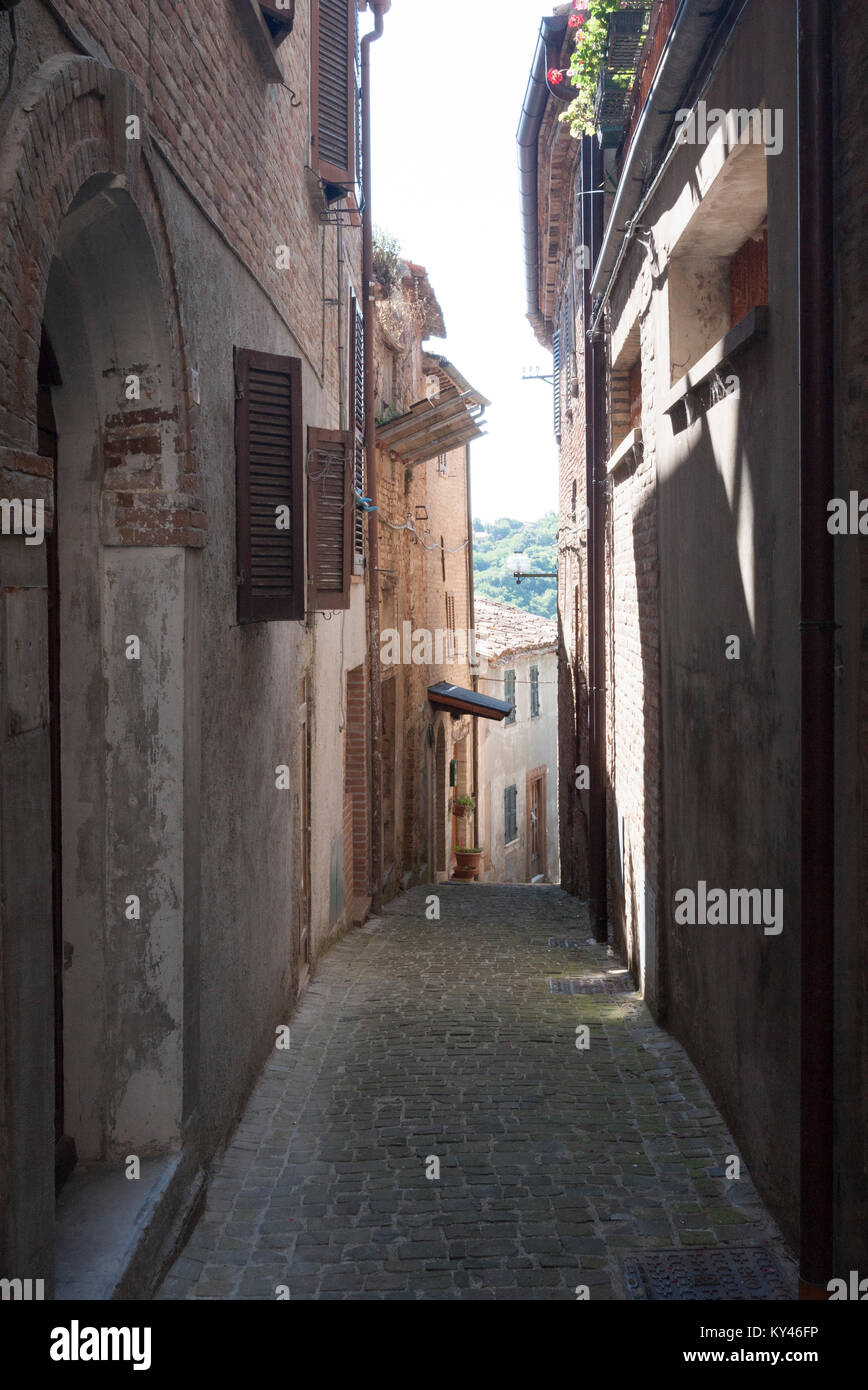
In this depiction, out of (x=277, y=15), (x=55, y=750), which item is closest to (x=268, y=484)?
(x=55, y=750)

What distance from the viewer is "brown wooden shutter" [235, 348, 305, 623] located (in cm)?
589

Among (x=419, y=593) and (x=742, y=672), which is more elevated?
(x=419, y=593)

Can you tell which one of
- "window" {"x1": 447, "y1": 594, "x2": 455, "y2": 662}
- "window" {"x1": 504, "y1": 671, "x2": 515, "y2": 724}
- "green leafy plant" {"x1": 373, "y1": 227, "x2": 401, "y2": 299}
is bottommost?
"window" {"x1": 504, "y1": 671, "x2": 515, "y2": 724}

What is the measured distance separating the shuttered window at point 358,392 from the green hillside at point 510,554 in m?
36.5

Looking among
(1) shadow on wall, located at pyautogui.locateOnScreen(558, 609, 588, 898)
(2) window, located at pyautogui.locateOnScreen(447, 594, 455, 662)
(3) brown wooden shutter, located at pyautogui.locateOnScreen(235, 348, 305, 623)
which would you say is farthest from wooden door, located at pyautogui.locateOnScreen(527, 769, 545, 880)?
(3) brown wooden shutter, located at pyautogui.locateOnScreen(235, 348, 305, 623)

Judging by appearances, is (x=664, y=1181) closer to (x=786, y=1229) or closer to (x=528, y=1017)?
(x=786, y=1229)

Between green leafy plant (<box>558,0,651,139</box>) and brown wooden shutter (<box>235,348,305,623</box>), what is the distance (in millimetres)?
3851

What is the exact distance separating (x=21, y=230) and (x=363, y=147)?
33.2 feet

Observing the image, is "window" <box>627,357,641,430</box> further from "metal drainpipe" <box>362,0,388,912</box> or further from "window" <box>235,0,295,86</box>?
"window" <box>235,0,295,86</box>

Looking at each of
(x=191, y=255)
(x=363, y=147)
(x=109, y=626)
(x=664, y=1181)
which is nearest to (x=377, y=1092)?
(x=664, y=1181)

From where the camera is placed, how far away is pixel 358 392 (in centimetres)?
1250

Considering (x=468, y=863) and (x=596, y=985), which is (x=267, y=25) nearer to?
(x=596, y=985)

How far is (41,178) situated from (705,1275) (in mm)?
4069

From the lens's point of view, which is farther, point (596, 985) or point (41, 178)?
point (596, 985)
